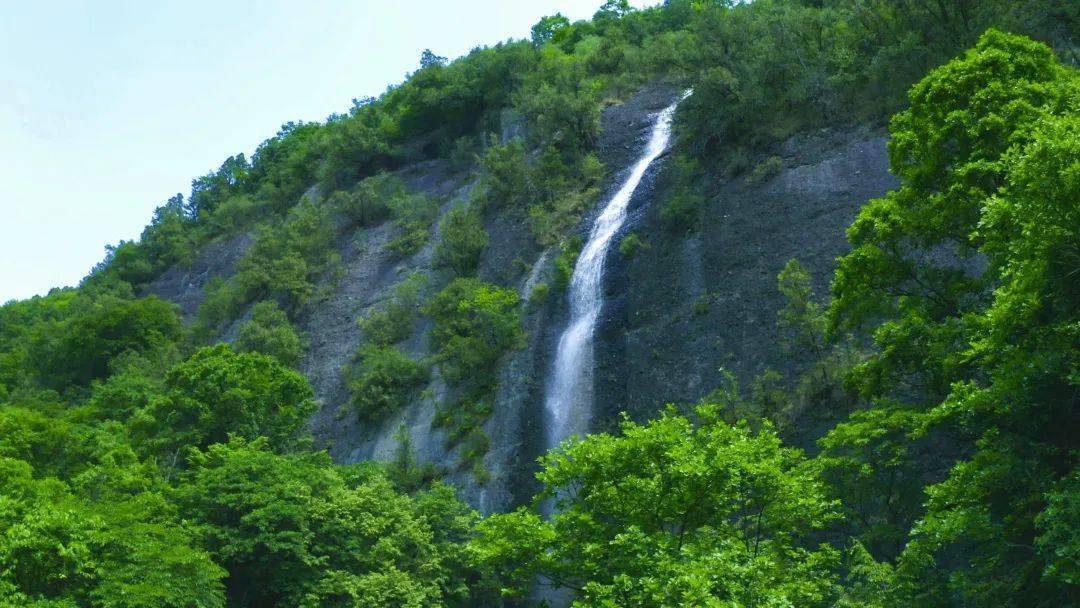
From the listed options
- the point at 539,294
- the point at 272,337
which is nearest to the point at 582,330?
the point at 539,294

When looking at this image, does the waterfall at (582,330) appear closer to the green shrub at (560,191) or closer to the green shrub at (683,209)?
the green shrub at (560,191)

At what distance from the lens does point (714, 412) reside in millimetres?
18656

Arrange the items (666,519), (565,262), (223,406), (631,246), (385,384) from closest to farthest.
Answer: (666,519) → (223,406) → (631,246) → (565,262) → (385,384)

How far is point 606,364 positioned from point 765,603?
55.9 feet

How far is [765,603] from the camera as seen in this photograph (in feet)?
44.4

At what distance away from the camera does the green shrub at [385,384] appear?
117ft

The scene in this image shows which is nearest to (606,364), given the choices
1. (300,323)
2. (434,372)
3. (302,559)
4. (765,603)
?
(434,372)

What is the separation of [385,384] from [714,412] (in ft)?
65.2

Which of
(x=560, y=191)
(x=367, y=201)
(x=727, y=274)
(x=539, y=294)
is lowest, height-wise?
(x=727, y=274)

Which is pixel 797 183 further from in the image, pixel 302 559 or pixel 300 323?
pixel 300 323

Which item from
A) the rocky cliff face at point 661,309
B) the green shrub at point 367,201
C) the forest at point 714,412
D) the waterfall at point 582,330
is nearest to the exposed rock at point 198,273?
the green shrub at point 367,201

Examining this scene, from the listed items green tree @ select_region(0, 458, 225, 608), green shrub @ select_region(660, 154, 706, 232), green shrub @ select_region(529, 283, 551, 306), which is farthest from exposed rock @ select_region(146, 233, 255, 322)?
green tree @ select_region(0, 458, 225, 608)

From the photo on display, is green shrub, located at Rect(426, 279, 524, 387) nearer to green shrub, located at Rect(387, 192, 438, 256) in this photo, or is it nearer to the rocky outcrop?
the rocky outcrop

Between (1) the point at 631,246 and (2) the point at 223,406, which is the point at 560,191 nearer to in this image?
(1) the point at 631,246
